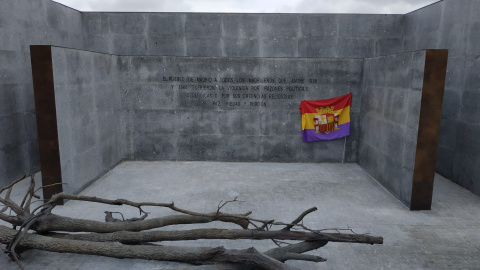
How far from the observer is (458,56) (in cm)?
1041

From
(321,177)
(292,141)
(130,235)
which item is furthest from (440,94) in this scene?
(130,235)

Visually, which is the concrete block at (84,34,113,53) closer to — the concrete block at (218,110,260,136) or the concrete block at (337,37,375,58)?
the concrete block at (218,110,260,136)

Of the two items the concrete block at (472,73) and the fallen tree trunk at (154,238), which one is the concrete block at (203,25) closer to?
A: the concrete block at (472,73)

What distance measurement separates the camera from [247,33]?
15.0 meters

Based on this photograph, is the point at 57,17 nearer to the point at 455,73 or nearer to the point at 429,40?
the point at 429,40

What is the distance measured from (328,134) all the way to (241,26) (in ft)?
19.4

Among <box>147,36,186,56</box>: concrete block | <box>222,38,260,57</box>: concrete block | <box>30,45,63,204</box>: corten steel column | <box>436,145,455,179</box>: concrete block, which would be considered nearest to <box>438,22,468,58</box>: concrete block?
<box>436,145,455,179</box>: concrete block

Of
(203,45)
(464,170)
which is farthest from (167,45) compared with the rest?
(464,170)

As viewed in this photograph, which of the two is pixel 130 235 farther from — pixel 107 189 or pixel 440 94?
pixel 440 94

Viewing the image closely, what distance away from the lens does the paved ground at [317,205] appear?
6.18 m

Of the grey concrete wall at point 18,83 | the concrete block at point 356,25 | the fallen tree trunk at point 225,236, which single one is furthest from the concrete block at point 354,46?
the grey concrete wall at point 18,83

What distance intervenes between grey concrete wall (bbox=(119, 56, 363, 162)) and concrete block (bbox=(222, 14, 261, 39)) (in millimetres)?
3311

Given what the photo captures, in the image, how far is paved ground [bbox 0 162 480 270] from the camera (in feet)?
20.3

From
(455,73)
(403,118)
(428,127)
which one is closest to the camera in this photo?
(428,127)
